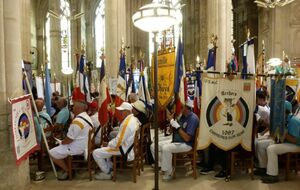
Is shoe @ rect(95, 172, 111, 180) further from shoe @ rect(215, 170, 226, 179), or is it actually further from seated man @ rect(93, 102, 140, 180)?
shoe @ rect(215, 170, 226, 179)

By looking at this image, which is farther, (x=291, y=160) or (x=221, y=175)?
(x=221, y=175)

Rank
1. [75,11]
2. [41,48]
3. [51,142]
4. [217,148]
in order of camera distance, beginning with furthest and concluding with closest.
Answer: [41,48]
[75,11]
[51,142]
[217,148]

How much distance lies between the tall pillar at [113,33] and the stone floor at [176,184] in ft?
21.6

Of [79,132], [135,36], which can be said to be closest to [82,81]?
[79,132]

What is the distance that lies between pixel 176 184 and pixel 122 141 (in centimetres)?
122

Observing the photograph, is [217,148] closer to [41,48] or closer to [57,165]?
[57,165]

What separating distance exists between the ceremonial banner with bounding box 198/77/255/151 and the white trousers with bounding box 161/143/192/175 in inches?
14.4

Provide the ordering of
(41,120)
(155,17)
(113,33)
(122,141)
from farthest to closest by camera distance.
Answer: (113,33) < (41,120) < (122,141) < (155,17)

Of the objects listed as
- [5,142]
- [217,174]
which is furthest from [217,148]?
[5,142]

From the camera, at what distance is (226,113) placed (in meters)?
6.24

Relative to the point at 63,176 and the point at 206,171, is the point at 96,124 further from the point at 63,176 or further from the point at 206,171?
the point at 206,171

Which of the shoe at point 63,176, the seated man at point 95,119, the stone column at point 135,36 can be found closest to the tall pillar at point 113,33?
the seated man at point 95,119

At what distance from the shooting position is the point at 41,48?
29.2 m

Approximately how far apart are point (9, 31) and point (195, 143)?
144 inches
